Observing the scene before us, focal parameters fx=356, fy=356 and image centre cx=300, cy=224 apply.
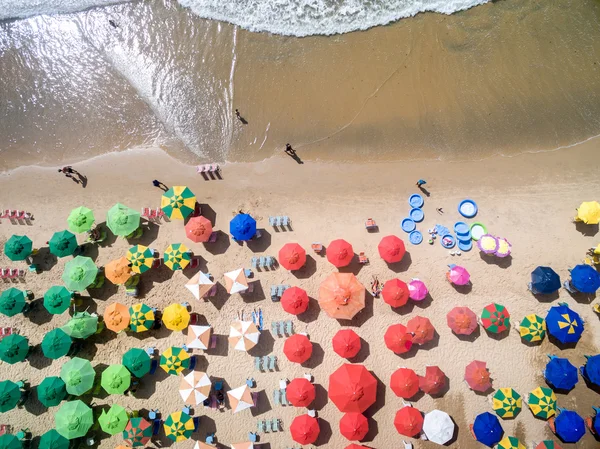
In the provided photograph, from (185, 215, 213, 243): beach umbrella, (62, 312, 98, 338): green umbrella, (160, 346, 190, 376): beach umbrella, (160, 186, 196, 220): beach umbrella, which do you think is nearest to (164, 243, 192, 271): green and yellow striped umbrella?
(185, 215, 213, 243): beach umbrella

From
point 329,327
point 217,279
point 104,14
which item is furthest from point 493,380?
point 104,14

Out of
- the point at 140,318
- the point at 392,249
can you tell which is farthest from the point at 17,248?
the point at 392,249

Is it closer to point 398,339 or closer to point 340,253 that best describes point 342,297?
point 340,253

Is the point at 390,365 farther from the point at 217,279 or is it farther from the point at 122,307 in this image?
the point at 122,307

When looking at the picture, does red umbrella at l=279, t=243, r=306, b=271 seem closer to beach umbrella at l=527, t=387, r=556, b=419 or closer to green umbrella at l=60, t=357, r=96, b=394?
green umbrella at l=60, t=357, r=96, b=394

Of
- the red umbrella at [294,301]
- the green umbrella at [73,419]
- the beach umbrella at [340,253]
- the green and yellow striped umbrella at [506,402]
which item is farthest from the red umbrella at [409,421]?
the green umbrella at [73,419]

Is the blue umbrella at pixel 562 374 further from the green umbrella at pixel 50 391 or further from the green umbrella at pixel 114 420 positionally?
the green umbrella at pixel 50 391

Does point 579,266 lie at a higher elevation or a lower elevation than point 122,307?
higher
